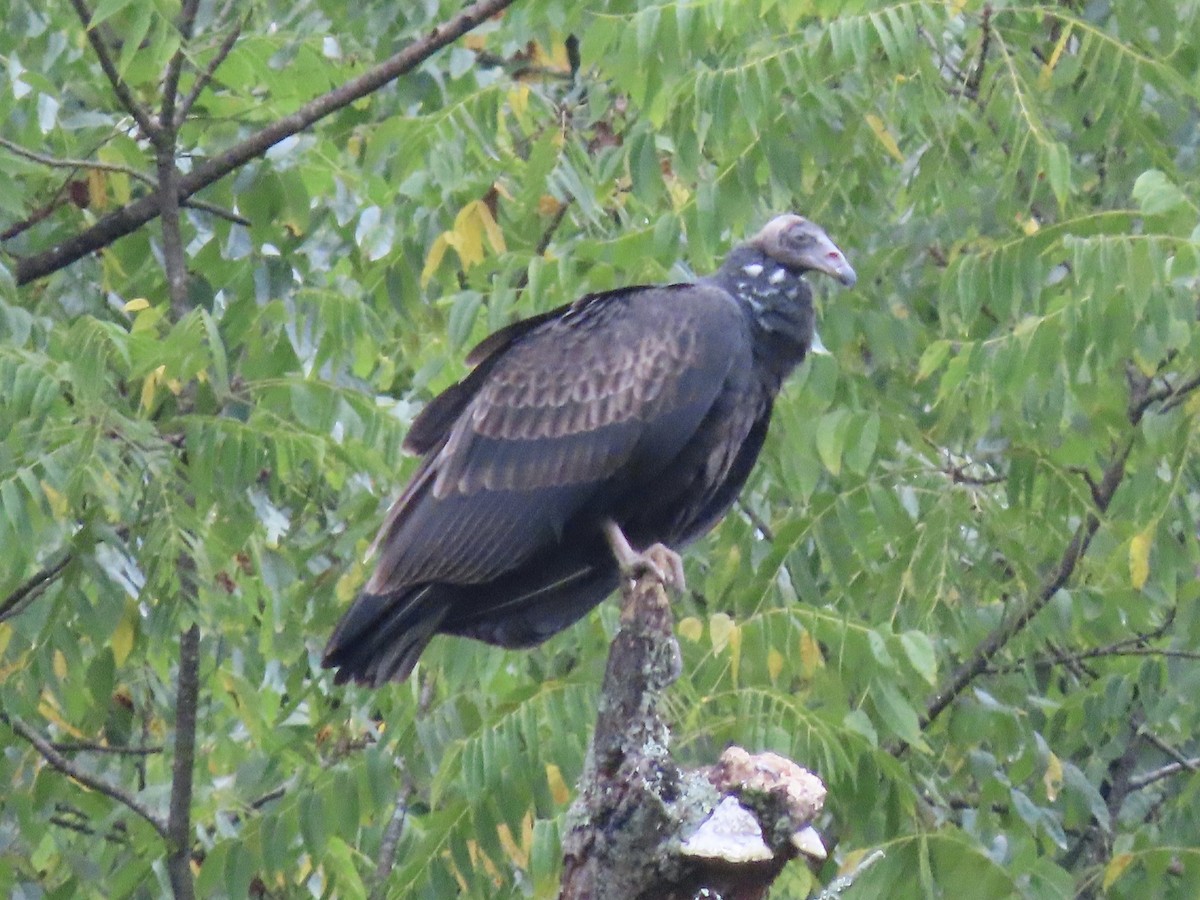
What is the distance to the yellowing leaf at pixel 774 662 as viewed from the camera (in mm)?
3982

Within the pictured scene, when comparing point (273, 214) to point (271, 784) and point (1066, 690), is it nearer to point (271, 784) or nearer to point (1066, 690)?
point (271, 784)

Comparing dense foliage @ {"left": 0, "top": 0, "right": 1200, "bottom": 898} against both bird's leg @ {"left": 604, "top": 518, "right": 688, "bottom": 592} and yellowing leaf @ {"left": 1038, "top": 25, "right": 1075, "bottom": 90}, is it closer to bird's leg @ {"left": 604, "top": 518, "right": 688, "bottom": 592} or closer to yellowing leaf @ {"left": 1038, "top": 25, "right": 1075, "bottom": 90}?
yellowing leaf @ {"left": 1038, "top": 25, "right": 1075, "bottom": 90}

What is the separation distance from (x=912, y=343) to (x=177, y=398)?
1843 millimetres

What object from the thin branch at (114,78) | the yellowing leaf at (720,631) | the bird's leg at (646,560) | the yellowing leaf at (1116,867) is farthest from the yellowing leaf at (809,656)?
the thin branch at (114,78)

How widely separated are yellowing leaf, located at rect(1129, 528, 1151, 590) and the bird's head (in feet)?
3.17

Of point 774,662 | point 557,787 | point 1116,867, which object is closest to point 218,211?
point 557,787

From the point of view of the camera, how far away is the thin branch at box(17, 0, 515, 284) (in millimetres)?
4340

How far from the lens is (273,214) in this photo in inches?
178

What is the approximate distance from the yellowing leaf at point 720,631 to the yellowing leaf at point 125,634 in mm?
1251

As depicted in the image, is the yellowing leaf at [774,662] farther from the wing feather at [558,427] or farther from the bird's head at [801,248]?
the bird's head at [801,248]

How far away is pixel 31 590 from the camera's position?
4.13 meters

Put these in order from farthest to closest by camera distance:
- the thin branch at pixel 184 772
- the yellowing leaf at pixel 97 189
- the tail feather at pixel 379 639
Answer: the yellowing leaf at pixel 97 189, the thin branch at pixel 184 772, the tail feather at pixel 379 639

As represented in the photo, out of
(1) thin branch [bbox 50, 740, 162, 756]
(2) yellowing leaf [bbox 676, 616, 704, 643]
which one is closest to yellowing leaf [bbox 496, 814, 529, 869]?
(2) yellowing leaf [bbox 676, 616, 704, 643]

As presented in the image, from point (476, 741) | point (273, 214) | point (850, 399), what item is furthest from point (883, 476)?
point (273, 214)
